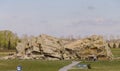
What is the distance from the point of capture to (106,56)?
100500 millimetres

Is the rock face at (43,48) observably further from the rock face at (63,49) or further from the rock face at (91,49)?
the rock face at (91,49)

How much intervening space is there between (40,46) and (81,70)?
44.9 m

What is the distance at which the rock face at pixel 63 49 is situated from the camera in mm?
100375

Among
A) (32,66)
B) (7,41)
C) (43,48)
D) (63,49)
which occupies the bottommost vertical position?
(7,41)

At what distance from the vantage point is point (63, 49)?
104 meters

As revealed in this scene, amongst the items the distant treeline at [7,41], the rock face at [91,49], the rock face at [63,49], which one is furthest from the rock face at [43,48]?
the distant treeline at [7,41]

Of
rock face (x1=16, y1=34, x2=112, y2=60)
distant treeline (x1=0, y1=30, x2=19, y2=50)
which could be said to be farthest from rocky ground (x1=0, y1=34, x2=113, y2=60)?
distant treeline (x1=0, y1=30, x2=19, y2=50)

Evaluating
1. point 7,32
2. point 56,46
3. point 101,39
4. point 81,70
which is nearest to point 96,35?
point 101,39

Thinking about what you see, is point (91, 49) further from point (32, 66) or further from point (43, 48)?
point (32, 66)

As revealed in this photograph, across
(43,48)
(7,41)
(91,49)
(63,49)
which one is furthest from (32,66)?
(7,41)

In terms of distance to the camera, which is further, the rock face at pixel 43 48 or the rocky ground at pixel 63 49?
the rocky ground at pixel 63 49

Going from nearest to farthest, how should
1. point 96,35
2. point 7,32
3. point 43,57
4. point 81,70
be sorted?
point 81,70, point 43,57, point 96,35, point 7,32

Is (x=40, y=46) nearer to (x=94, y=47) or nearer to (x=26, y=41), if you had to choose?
(x=26, y=41)

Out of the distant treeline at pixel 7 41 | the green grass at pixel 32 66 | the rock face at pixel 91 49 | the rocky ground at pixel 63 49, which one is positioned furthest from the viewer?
the distant treeline at pixel 7 41
